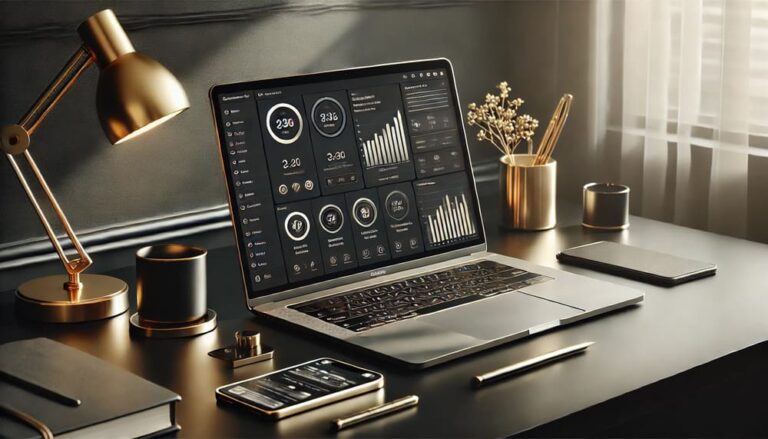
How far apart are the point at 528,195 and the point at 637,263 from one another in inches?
11.3

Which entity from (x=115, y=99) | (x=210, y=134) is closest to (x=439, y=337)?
(x=115, y=99)

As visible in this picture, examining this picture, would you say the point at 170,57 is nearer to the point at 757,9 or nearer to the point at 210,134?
the point at 210,134

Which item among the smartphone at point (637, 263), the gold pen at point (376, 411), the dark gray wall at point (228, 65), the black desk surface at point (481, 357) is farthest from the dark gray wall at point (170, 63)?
the gold pen at point (376, 411)

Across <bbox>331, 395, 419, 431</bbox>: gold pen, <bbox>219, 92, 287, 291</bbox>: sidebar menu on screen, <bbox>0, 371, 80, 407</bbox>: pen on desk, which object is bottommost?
<bbox>331, 395, 419, 431</bbox>: gold pen

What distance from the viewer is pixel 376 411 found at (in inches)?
40.8

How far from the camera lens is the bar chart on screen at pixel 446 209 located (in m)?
1.54

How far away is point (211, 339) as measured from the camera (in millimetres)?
1286

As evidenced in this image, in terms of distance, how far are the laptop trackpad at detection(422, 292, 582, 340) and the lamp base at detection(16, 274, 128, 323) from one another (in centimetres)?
42

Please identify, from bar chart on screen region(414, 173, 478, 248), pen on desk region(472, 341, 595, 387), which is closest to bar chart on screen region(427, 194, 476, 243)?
bar chart on screen region(414, 173, 478, 248)

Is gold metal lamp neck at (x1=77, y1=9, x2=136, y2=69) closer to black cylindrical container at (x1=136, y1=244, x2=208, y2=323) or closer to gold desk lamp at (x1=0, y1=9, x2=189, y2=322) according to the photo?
gold desk lamp at (x1=0, y1=9, x2=189, y2=322)

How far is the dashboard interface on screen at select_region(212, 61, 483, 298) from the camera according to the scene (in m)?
1.37

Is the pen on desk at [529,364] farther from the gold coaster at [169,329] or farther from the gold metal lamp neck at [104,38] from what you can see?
the gold metal lamp neck at [104,38]

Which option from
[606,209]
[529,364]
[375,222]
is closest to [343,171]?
[375,222]

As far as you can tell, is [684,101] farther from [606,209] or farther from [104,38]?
[104,38]
